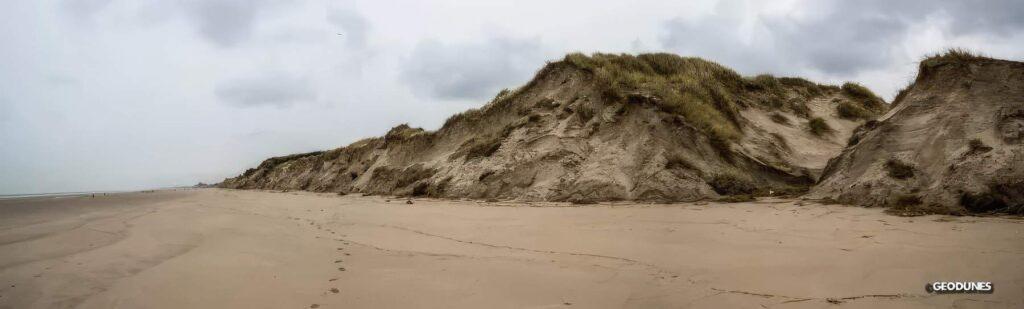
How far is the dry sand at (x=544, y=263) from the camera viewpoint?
2.66 m

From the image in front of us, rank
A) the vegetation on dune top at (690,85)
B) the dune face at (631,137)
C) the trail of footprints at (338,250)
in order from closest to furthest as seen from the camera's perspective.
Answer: the trail of footprints at (338,250) → the dune face at (631,137) → the vegetation on dune top at (690,85)

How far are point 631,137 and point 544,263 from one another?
6.73 m

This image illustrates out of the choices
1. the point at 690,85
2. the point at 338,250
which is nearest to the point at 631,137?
the point at 690,85

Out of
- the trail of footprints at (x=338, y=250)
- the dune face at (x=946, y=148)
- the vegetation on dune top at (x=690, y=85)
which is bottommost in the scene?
the trail of footprints at (x=338, y=250)

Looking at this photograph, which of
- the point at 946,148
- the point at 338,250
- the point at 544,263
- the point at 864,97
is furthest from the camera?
the point at 864,97

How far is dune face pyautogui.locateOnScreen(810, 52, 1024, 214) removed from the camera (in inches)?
212

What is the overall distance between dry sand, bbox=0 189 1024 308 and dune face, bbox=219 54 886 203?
9.90 ft

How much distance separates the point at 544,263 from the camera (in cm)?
359

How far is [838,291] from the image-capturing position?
254 centimetres

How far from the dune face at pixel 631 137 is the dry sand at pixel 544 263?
3.02 m

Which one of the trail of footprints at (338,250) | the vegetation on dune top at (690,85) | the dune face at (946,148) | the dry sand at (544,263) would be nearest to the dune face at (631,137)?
the vegetation on dune top at (690,85)

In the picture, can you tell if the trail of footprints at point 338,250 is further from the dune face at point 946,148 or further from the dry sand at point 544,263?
the dune face at point 946,148

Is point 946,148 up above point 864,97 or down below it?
below

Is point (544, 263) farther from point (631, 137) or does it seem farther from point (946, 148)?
point (631, 137)
